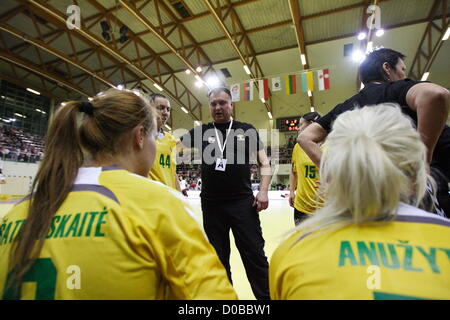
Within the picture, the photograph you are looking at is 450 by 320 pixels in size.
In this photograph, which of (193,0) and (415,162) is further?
(193,0)

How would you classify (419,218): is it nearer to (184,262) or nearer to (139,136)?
(184,262)

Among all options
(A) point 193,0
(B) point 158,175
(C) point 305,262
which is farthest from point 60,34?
(C) point 305,262

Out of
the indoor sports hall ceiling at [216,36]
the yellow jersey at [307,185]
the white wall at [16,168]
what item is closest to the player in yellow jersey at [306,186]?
the yellow jersey at [307,185]

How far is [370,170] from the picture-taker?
53cm

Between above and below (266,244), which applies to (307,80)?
above

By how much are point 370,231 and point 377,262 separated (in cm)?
7

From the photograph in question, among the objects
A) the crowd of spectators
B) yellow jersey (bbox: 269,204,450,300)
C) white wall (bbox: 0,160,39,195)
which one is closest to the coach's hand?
yellow jersey (bbox: 269,204,450,300)

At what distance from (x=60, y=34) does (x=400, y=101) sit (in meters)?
11.7

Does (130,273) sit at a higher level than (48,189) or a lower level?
lower

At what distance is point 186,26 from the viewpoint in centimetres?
882

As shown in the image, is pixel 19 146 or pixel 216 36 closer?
pixel 216 36

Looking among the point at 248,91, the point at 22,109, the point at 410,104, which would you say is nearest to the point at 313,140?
the point at 410,104
